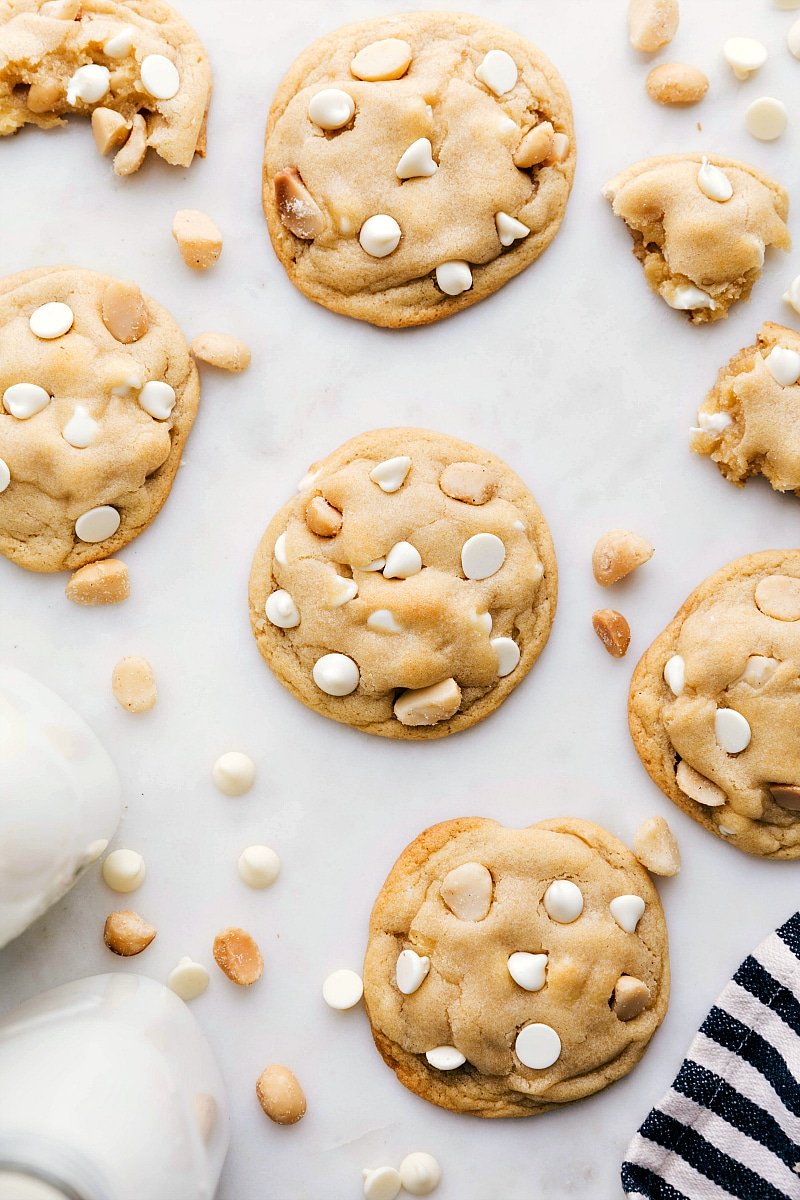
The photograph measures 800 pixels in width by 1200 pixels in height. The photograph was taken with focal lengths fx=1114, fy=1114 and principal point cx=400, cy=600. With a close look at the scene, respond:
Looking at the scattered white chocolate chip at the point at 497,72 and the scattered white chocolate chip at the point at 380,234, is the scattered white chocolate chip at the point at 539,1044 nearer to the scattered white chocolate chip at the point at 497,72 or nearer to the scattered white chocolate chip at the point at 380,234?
the scattered white chocolate chip at the point at 380,234

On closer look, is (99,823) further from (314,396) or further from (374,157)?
(374,157)

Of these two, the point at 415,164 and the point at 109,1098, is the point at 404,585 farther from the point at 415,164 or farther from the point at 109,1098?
the point at 109,1098

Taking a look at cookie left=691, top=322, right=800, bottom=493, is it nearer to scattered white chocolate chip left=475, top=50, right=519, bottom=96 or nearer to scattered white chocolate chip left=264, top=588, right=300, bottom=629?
scattered white chocolate chip left=475, top=50, right=519, bottom=96

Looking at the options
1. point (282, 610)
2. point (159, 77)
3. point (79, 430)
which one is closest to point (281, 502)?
point (282, 610)

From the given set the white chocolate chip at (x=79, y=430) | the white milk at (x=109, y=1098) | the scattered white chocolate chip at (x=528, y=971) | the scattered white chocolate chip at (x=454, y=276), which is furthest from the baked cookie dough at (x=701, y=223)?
the white milk at (x=109, y=1098)

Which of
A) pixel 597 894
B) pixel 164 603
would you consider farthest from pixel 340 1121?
pixel 164 603

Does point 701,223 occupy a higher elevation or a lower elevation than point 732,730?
higher

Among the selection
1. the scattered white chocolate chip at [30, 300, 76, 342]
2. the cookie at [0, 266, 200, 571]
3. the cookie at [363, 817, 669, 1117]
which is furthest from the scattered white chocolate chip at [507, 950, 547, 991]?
the scattered white chocolate chip at [30, 300, 76, 342]
